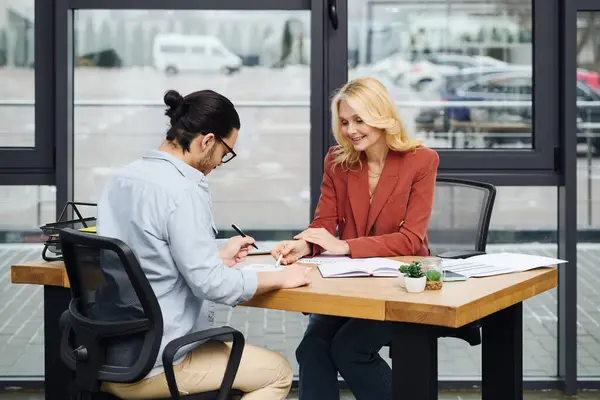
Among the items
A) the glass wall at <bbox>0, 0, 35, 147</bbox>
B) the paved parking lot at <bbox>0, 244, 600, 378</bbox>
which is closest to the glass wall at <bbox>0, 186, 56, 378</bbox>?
the paved parking lot at <bbox>0, 244, 600, 378</bbox>

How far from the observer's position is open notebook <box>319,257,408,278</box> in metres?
2.99

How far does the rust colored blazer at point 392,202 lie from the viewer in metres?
3.52

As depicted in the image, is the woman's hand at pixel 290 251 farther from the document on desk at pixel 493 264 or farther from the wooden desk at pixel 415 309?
the document on desk at pixel 493 264

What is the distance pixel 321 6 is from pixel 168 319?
7.18ft

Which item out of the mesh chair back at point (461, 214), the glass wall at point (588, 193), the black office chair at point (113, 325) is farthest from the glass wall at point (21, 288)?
the glass wall at point (588, 193)

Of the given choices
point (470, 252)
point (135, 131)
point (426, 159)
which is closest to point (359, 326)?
point (470, 252)

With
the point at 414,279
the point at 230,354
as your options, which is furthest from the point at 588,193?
the point at 230,354

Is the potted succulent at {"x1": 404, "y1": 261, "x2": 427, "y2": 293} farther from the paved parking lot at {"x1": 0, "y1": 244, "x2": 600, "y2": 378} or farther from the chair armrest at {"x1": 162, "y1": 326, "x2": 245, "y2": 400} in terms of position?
the paved parking lot at {"x1": 0, "y1": 244, "x2": 600, "y2": 378}

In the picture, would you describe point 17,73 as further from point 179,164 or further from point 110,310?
point 110,310

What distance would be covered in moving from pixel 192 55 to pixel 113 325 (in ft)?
7.27

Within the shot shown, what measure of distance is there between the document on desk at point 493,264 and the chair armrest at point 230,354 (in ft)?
2.37

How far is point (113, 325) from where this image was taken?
8.67 ft

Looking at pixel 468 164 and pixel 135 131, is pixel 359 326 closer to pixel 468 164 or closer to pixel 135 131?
pixel 468 164

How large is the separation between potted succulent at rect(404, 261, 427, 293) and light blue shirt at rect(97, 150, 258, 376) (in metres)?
0.42
